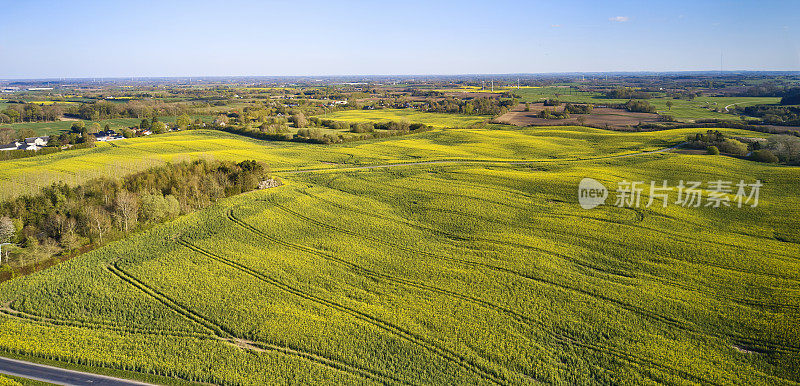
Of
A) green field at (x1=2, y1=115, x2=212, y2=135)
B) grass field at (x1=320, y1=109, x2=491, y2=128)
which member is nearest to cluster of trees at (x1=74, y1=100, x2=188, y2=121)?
green field at (x1=2, y1=115, x2=212, y2=135)

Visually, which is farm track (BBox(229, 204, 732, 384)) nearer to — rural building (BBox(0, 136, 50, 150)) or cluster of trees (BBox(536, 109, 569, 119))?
rural building (BBox(0, 136, 50, 150))

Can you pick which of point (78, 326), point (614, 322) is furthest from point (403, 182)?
point (78, 326)

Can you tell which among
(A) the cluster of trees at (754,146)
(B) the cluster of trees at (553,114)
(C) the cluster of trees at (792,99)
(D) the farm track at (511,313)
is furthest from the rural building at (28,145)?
(C) the cluster of trees at (792,99)

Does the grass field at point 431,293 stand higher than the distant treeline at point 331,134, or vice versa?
the distant treeline at point 331,134

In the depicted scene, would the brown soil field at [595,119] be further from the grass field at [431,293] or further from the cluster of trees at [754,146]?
the grass field at [431,293]

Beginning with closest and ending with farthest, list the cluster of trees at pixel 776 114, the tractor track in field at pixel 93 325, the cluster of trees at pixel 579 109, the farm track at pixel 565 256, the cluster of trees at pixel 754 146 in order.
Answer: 1. the tractor track in field at pixel 93 325
2. the farm track at pixel 565 256
3. the cluster of trees at pixel 754 146
4. the cluster of trees at pixel 776 114
5. the cluster of trees at pixel 579 109

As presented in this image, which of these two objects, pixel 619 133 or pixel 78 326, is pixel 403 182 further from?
pixel 619 133
